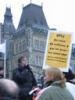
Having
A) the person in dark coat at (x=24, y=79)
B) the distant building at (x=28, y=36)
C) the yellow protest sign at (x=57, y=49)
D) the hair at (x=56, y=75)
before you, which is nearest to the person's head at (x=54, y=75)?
the hair at (x=56, y=75)

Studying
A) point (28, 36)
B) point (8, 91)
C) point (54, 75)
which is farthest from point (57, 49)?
point (28, 36)

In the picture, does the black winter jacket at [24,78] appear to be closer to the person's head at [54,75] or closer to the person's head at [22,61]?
the person's head at [22,61]

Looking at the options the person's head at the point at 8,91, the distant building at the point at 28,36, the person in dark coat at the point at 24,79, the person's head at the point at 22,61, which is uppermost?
the person's head at the point at 8,91

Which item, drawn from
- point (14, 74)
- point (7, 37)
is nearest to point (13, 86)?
point (14, 74)

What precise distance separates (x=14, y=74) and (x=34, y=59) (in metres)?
62.8

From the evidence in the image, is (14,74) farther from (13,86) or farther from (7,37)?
(7,37)

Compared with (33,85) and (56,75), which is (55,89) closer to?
(56,75)

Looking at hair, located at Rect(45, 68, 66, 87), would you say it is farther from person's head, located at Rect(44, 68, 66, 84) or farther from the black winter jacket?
the black winter jacket

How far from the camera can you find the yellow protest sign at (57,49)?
5.36 metres

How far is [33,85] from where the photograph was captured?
6.07m

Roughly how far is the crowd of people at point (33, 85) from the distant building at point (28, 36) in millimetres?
57790

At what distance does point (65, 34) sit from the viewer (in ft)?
18.2

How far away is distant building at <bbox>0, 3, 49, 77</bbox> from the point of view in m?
67.3

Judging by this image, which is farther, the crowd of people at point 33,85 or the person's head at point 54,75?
the person's head at point 54,75
